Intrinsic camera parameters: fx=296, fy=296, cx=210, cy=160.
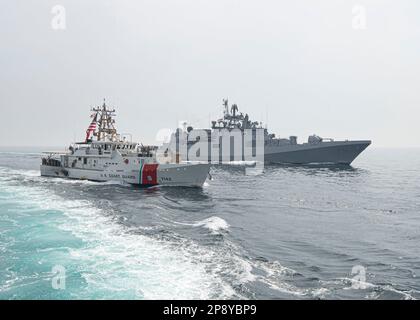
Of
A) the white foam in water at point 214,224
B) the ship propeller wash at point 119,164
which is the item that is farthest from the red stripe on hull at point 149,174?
the white foam in water at point 214,224

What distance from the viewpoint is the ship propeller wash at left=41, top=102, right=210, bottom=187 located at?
35.9m

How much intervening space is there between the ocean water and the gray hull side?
4481cm

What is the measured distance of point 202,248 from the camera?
14.4 m

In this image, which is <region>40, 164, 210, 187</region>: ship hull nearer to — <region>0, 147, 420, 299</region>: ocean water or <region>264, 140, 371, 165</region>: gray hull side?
<region>0, 147, 420, 299</region>: ocean water

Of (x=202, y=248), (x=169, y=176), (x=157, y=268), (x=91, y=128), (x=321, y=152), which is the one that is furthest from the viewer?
(x=321, y=152)

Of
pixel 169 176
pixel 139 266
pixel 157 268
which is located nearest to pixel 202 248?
pixel 157 268

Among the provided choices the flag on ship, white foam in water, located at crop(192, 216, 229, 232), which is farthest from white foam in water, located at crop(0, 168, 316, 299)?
the flag on ship

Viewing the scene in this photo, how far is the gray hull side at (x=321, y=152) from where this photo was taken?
71.6 meters

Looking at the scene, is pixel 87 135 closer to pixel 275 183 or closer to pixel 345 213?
pixel 275 183

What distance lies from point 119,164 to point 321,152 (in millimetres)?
52969

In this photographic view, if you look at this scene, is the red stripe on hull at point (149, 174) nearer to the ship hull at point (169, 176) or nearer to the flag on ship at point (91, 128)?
the ship hull at point (169, 176)

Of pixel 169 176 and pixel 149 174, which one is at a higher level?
pixel 149 174

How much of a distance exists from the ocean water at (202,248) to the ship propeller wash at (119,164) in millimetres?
7166

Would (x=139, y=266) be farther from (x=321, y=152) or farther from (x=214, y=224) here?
(x=321, y=152)
